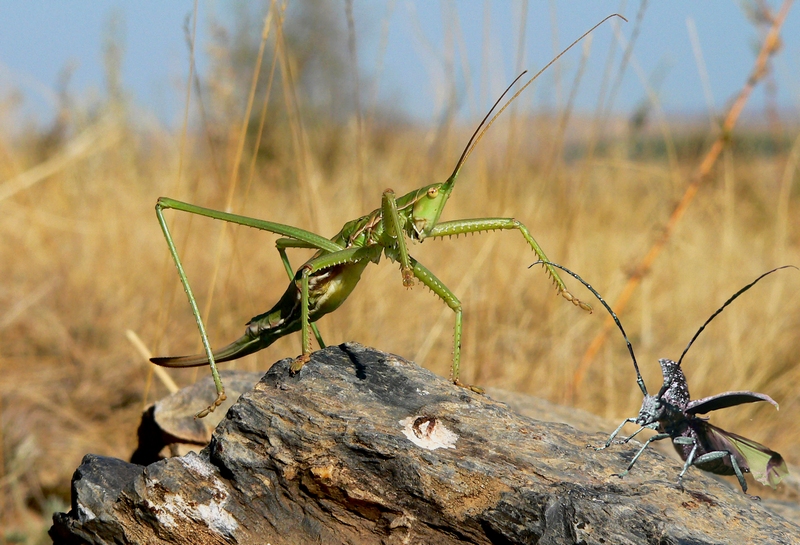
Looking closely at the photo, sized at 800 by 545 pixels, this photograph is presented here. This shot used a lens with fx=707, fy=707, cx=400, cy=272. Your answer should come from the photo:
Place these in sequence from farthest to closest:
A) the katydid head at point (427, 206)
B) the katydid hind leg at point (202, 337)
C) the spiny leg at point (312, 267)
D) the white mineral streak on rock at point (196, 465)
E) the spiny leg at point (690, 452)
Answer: the katydid head at point (427, 206)
the katydid hind leg at point (202, 337)
the spiny leg at point (312, 267)
the white mineral streak on rock at point (196, 465)
the spiny leg at point (690, 452)

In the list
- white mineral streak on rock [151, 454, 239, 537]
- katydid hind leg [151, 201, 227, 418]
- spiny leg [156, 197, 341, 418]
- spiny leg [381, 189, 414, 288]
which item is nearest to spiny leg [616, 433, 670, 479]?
spiny leg [381, 189, 414, 288]

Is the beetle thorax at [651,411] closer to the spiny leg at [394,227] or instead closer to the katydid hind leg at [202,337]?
the spiny leg at [394,227]

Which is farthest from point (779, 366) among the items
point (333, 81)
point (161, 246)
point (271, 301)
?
point (333, 81)

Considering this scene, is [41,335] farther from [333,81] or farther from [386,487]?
[333,81]

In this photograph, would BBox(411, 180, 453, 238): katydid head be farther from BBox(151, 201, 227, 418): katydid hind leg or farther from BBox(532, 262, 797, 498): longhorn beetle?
A: BBox(151, 201, 227, 418): katydid hind leg

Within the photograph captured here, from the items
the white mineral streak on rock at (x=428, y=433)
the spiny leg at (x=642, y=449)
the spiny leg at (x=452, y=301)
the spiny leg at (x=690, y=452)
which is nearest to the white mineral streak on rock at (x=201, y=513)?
the white mineral streak on rock at (x=428, y=433)
